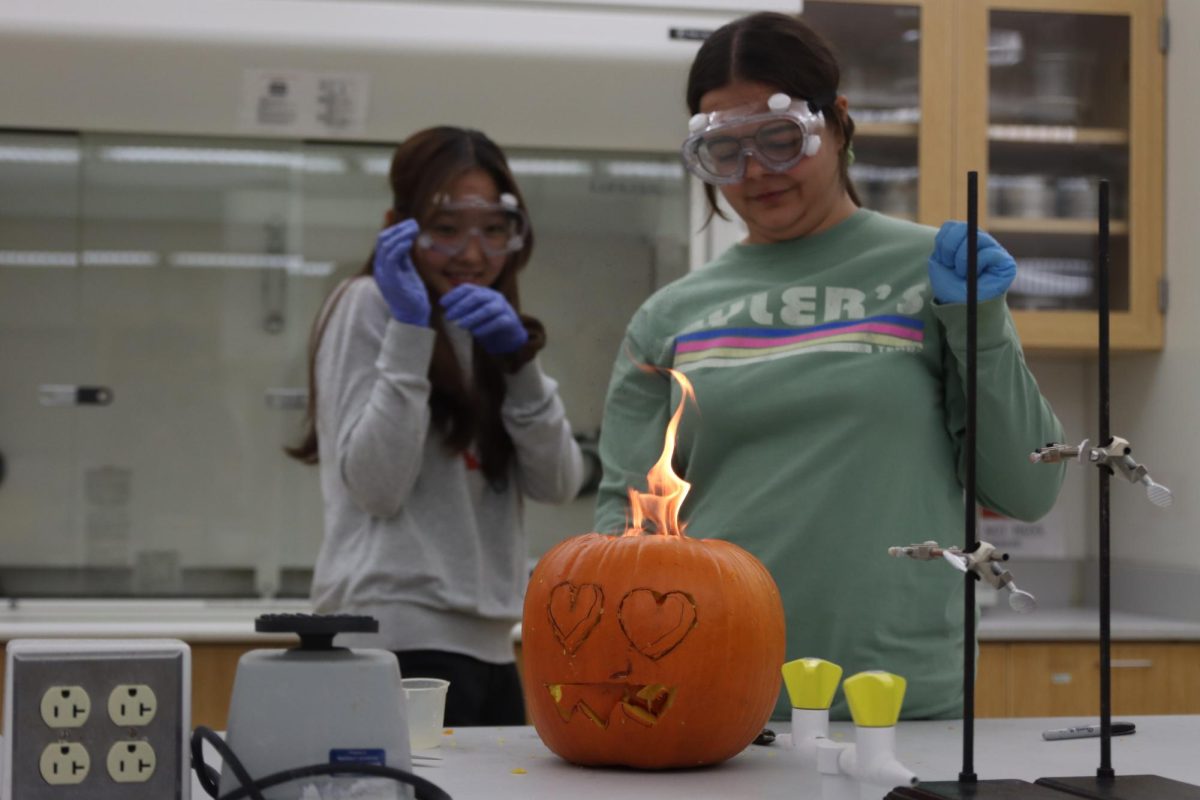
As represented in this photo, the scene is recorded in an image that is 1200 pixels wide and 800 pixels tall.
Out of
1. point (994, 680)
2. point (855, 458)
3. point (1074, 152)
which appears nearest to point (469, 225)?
point (855, 458)

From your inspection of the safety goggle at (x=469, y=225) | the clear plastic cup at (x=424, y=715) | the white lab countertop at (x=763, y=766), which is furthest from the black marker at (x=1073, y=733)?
the safety goggle at (x=469, y=225)

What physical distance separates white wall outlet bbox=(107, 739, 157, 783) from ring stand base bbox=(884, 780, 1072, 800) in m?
0.46

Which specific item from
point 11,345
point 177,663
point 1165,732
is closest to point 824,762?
point 177,663

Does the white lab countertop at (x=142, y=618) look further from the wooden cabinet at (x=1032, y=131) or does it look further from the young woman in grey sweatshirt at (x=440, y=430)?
the wooden cabinet at (x=1032, y=131)

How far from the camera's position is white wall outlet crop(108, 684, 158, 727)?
0.82 meters

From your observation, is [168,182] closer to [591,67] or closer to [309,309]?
[309,309]

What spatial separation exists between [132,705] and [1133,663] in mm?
2340

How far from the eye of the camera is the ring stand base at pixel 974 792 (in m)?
0.82

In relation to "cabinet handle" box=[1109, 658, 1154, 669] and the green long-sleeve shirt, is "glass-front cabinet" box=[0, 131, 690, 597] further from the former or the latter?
the green long-sleeve shirt

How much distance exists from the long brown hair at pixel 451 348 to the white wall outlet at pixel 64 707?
3.20 ft

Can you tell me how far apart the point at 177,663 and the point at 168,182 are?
223 centimetres

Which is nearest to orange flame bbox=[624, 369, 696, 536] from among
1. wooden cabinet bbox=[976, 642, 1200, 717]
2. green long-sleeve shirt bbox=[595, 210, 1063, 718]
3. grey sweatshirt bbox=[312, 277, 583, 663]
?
green long-sleeve shirt bbox=[595, 210, 1063, 718]

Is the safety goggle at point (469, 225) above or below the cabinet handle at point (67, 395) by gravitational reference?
Answer: above

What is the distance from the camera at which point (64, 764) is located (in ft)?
2.66
